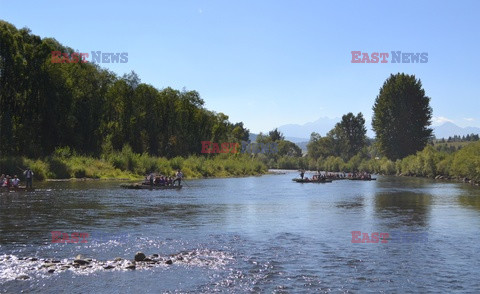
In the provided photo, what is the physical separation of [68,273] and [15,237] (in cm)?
814

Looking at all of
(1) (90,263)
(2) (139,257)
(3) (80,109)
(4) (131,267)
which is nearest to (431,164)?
(3) (80,109)

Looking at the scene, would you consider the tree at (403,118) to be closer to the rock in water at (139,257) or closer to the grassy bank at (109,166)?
Answer: the grassy bank at (109,166)

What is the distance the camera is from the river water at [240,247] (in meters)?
17.4

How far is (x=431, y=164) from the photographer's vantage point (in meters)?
117

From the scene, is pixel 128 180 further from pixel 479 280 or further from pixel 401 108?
pixel 401 108

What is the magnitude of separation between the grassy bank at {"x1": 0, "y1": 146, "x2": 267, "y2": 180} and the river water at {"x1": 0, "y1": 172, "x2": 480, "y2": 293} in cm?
2054

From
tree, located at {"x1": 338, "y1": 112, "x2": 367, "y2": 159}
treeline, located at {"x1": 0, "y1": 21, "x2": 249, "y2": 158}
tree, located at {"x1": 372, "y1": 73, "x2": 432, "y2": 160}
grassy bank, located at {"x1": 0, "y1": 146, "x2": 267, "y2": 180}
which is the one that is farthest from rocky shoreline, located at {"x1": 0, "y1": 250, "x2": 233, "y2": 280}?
tree, located at {"x1": 338, "y1": 112, "x2": 367, "y2": 159}

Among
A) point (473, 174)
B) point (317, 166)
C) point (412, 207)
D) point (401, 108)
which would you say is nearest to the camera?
point (412, 207)

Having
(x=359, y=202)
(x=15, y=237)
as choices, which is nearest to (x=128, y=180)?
(x=359, y=202)

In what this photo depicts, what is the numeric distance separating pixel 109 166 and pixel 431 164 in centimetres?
7884

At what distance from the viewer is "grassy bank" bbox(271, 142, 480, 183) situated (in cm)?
9019

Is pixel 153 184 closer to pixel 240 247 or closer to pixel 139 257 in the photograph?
pixel 240 247

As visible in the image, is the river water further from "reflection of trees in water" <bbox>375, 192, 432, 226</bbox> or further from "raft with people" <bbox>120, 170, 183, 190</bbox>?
"raft with people" <bbox>120, 170, 183, 190</bbox>

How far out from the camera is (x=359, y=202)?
1957 inches
